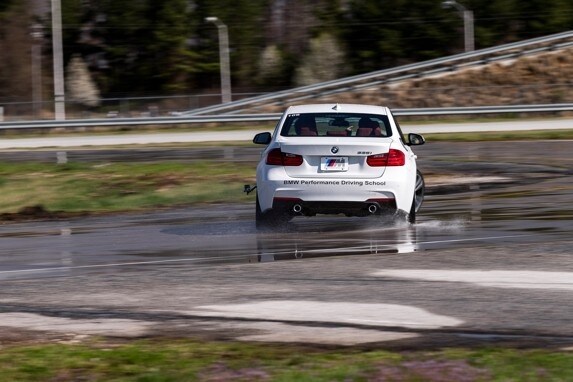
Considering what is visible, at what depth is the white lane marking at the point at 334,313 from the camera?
28.1ft

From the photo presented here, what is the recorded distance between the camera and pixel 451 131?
146 feet

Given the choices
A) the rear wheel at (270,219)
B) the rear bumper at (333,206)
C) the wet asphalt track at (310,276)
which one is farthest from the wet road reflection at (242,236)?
the rear bumper at (333,206)

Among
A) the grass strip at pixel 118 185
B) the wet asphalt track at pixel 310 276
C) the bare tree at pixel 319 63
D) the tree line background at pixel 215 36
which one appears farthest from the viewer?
the tree line background at pixel 215 36

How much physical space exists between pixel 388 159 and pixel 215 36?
86.3m

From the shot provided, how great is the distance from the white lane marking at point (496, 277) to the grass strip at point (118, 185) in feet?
31.3

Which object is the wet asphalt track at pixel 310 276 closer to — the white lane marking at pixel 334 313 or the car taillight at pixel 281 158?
the white lane marking at pixel 334 313

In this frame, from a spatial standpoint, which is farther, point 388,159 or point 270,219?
point 270,219

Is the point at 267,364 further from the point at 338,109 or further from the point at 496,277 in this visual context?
the point at 338,109

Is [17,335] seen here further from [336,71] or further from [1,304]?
[336,71]

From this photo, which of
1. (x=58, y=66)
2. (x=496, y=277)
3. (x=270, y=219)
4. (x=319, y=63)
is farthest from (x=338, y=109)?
(x=319, y=63)

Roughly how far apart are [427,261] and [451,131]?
33.3m

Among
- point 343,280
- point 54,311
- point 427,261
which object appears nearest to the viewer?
point 54,311

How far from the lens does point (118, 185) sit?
23.2m

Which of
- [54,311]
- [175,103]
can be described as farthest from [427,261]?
[175,103]
